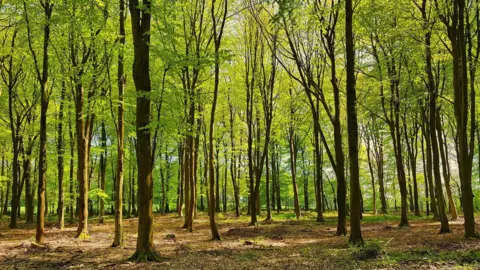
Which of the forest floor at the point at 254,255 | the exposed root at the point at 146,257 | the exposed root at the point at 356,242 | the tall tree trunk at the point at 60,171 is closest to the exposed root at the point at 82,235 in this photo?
the forest floor at the point at 254,255

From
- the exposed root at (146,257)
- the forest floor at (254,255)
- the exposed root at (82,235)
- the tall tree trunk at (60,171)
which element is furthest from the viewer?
the tall tree trunk at (60,171)

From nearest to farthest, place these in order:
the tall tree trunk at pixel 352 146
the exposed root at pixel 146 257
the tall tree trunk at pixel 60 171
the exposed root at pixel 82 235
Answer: the exposed root at pixel 146 257
the tall tree trunk at pixel 352 146
the exposed root at pixel 82 235
the tall tree trunk at pixel 60 171

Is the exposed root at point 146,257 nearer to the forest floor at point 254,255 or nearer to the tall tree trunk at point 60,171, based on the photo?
the forest floor at point 254,255

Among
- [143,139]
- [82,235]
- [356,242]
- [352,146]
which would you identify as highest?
[143,139]

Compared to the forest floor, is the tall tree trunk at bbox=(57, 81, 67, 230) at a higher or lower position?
higher

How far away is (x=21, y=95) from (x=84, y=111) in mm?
13700

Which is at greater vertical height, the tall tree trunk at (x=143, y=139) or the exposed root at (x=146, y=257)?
the tall tree trunk at (x=143, y=139)

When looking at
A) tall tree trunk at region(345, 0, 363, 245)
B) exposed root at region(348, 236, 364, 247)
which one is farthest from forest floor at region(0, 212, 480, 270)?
tall tree trunk at region(345, 0, 363, 245)

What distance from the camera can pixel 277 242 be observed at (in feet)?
44.1

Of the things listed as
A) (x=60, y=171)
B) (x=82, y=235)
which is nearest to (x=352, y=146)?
(x=82, y=235)

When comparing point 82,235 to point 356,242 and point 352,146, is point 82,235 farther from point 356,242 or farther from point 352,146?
point 352,146

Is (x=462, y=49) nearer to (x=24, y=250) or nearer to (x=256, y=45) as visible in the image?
(x=256, y=45)

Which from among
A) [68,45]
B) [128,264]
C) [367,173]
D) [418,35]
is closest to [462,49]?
[418,35]

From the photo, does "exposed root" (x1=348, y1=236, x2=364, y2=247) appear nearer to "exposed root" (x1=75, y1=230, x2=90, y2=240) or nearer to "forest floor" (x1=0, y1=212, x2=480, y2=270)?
"forest floor" (x1=0, y1=212, x2=480, y2=270)
